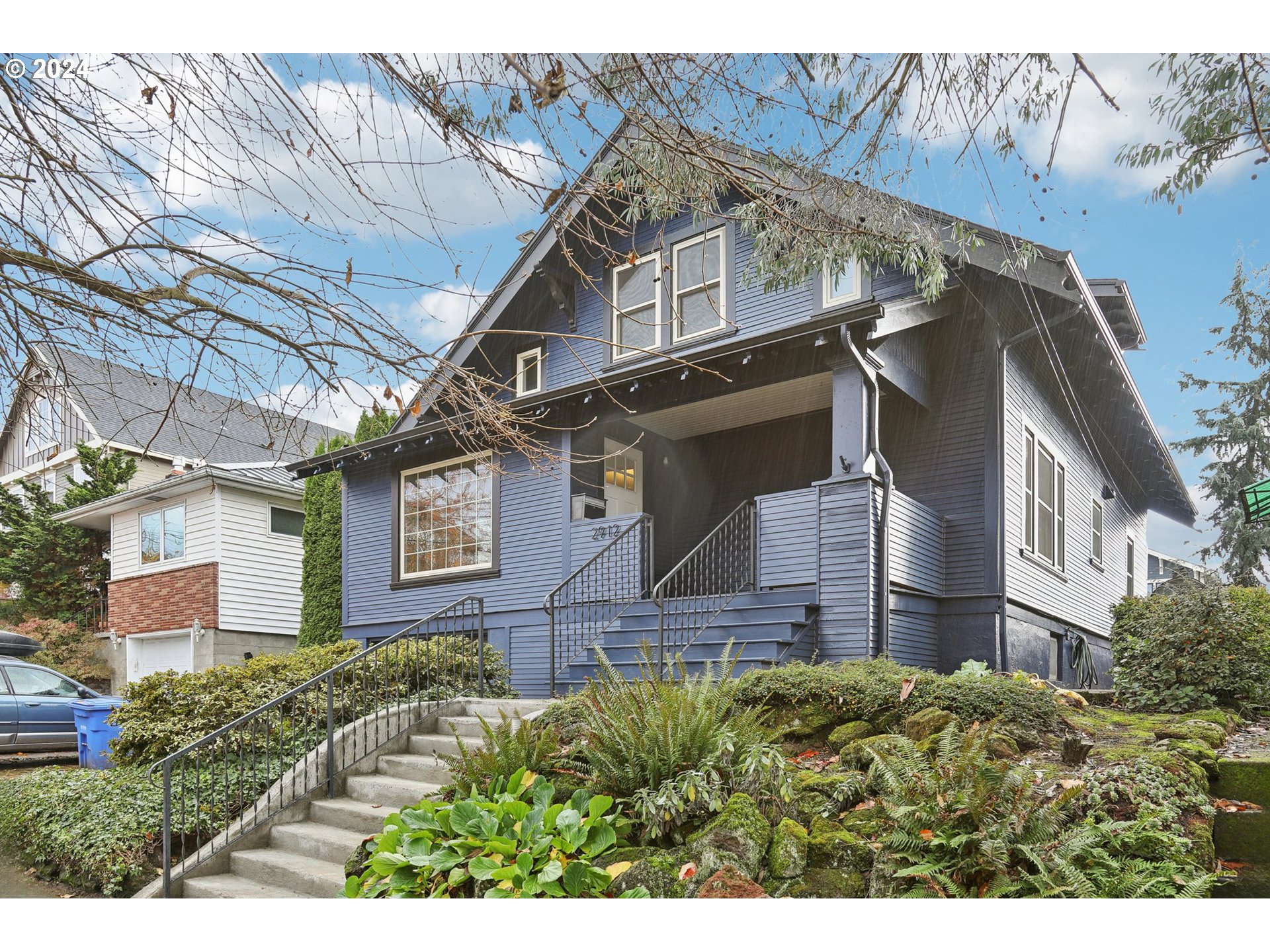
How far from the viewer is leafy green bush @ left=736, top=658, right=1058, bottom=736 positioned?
4488mm

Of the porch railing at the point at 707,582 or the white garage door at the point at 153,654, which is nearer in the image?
the porch railing at the point at 707,582

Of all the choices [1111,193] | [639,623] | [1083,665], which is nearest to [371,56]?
[1111,193]

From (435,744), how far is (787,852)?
304 centimetres

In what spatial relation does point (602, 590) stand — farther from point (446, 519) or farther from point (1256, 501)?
point (1256, 501)

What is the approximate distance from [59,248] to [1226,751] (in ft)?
18.2

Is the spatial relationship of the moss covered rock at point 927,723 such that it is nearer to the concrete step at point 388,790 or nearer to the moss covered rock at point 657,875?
the moss covered rock at point 657,875

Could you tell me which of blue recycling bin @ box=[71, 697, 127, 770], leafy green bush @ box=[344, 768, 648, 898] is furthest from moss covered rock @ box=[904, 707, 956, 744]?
Result: blue recycling bin @ box=[71, 697, 127, 770]

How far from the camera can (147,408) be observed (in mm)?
3746

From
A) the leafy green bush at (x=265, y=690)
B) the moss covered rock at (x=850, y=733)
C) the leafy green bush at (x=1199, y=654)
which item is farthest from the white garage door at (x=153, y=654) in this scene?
the leafy green bush at (x=1199, y=654)

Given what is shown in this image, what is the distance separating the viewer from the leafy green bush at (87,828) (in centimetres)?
463

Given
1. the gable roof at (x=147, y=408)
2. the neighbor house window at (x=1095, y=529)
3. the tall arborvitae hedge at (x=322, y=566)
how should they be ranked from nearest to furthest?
the gable roof at (x=147, y=408), the neighbor house window at (x=1095, y=529), the tall arborvitae hedge at (x=322, y=566)

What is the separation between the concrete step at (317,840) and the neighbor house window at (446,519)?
4.45 meters
